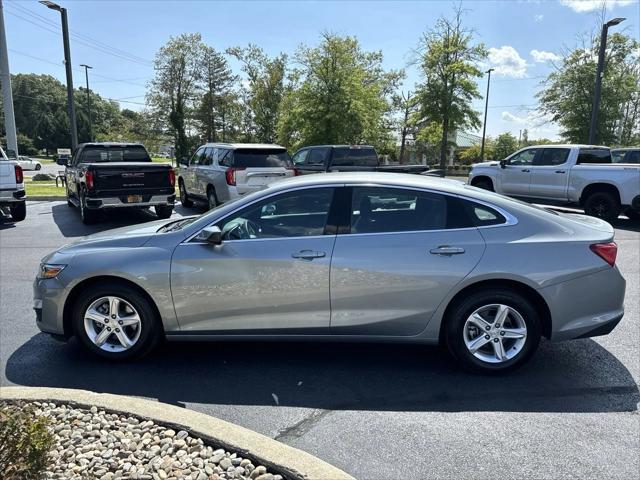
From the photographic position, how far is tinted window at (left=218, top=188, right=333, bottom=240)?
4.18m

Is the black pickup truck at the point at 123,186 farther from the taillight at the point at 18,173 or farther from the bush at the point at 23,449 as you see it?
the bush at the point at 23,449

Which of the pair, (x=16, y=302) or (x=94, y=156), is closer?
(x=16, y=302)

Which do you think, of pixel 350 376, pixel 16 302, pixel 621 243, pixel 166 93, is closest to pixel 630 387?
pixel 350 376

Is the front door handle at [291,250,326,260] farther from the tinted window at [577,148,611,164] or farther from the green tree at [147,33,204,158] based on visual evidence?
the green tree at [147,33,204,158]

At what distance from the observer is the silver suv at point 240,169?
11.7 meters

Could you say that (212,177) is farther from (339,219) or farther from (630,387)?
(630,387)

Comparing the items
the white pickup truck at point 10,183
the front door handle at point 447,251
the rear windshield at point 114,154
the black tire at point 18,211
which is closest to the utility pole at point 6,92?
the rear windshield at point 114,154

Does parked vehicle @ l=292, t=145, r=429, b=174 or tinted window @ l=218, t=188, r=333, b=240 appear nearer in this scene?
tinted window @ l=218, t=188, r=333, b=240

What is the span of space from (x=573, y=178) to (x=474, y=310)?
1065cm

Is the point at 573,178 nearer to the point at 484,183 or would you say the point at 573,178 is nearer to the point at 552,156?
the point at 552,156

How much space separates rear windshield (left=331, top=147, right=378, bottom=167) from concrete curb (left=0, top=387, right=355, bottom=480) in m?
11.5

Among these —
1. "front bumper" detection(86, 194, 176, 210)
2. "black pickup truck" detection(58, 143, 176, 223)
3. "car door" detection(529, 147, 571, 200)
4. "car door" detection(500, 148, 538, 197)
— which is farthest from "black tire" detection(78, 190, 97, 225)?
"car door" detection(529, 147, 571, 200)

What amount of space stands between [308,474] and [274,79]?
41603 mm

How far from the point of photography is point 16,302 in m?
6.05
